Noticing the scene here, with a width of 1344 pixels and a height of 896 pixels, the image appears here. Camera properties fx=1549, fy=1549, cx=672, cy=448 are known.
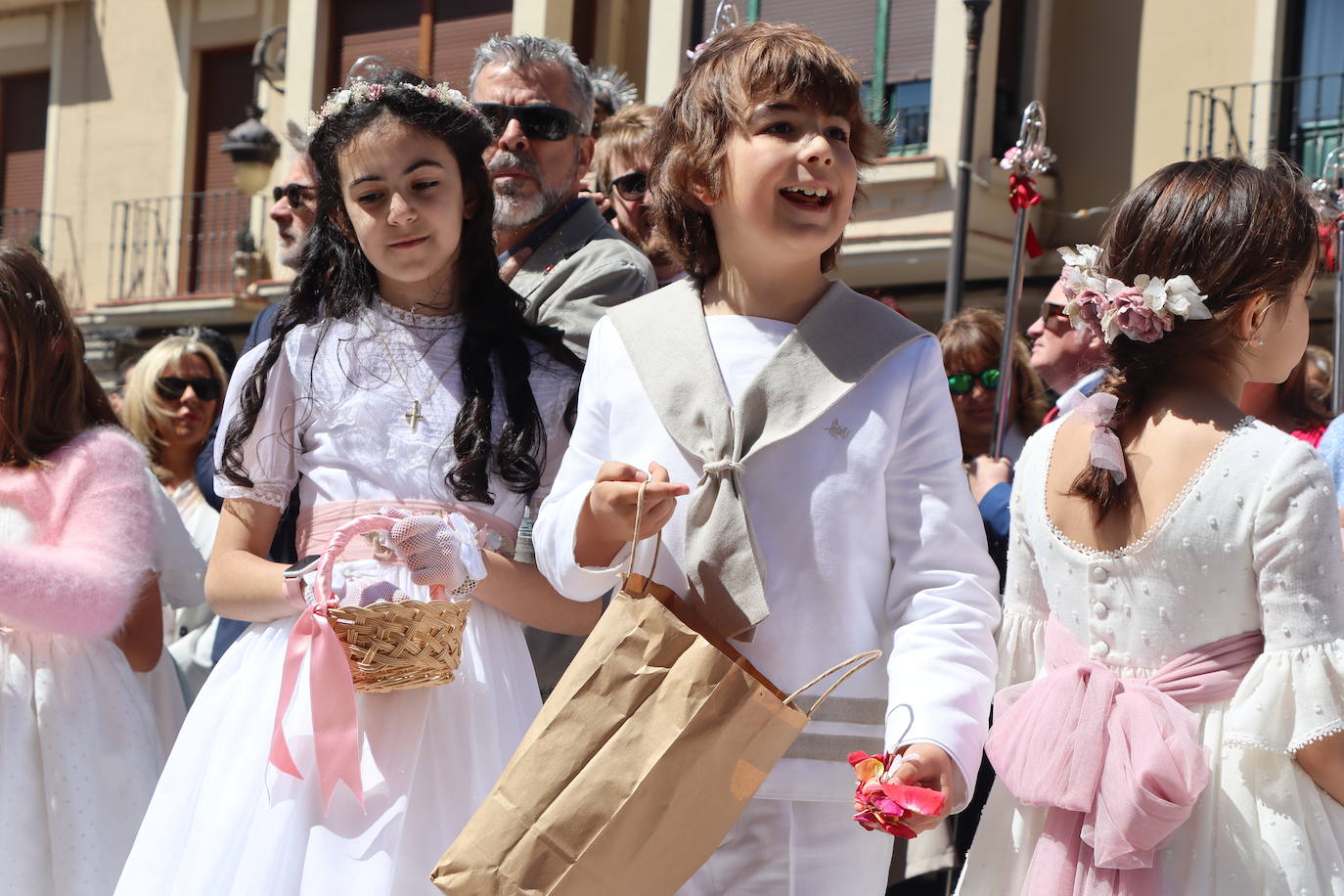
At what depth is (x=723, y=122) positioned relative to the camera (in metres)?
2.44

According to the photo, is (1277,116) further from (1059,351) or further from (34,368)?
(34,368)

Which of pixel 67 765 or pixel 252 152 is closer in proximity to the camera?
pixel 67 765

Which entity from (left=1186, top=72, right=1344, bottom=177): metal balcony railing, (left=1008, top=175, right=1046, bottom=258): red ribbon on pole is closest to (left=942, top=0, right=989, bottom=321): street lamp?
(left=1008, top=175, right=1046, bottom=258): red ribbon on pole

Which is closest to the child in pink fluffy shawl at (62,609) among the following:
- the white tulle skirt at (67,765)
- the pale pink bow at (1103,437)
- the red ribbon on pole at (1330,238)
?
the white tulle skirt at (67,765)

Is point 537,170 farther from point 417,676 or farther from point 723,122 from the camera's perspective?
point 417,676

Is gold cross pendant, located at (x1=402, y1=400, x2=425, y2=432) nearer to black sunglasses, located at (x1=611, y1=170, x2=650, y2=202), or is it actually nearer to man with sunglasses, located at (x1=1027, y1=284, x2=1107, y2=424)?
black sunglasses, located at (x1=611, y1=170, x2=650, y2=202)

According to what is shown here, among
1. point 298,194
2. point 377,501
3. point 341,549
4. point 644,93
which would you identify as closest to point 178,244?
point 644,93

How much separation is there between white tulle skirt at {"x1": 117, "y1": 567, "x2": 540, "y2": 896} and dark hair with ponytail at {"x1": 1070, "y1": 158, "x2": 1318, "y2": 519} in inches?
41.6

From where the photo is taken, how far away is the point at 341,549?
8.36 ft

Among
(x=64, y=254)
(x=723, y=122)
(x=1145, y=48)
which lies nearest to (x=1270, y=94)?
(x=1145, y=48)

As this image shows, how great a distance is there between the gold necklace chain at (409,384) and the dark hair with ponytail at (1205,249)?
1144mm

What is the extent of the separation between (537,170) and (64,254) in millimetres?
14565

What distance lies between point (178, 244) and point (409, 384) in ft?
45.8

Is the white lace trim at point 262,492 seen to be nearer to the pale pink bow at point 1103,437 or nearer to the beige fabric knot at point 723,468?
the beige fabric knot at point 723,468
